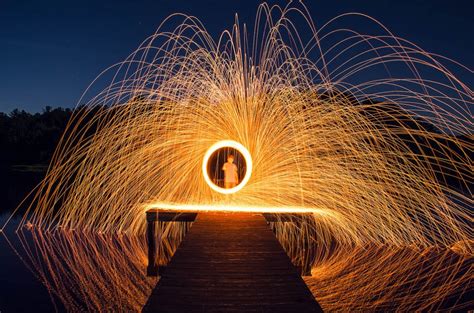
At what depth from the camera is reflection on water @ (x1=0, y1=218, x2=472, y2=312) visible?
23.2 ft

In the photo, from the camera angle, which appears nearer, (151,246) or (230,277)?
(230,277)

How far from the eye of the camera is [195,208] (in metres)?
8.86

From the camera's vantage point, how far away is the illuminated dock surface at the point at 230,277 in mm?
4266

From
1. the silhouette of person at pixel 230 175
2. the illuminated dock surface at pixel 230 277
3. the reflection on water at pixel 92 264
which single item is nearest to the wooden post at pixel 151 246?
the reflection on water at pixel 92 264

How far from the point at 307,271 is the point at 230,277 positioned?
158 inches

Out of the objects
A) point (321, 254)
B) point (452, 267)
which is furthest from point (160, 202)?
point (452, 267)

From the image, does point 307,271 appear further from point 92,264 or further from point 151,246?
point 92,264

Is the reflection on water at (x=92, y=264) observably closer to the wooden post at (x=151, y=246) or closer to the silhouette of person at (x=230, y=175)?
the wooden post at (x=151, y=246)

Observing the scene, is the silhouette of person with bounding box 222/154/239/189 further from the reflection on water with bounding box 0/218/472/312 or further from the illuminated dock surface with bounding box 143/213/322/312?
the illuminated dock surface with bounding box 143/213/322/312

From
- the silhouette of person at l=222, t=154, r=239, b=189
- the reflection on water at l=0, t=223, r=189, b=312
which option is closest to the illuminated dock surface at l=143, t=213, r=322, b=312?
the reflection on water at l=0, t=223, r=189, b=312

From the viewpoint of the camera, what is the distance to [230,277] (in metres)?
5.01

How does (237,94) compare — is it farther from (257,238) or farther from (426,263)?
(426,263)

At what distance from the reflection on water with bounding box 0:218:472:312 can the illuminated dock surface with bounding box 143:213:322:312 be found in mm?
1576

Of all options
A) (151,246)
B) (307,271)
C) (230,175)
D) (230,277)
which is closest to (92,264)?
(151,246)
